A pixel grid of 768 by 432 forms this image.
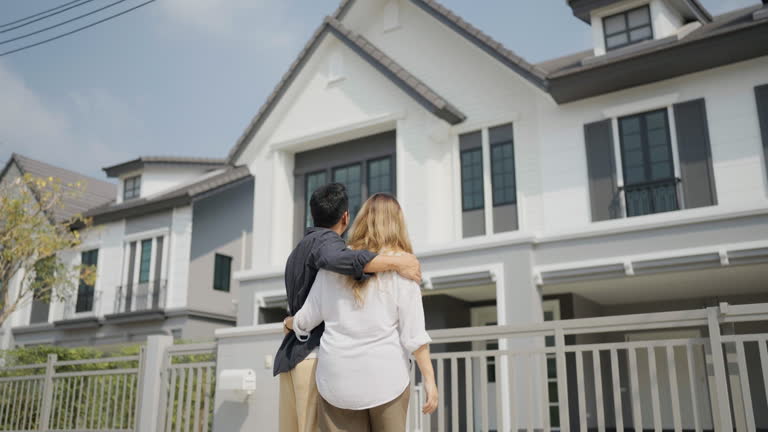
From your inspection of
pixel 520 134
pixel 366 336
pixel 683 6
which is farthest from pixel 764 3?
pixel 366 336

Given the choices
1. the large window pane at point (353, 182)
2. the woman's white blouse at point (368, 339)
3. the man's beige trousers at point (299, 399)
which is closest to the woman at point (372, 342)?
the woman's white blouse at point (368, 339)

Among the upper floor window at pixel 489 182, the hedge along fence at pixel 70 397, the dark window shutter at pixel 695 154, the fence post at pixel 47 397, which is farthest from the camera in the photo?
the upper floor window at pixel 489 182

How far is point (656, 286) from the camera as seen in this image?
509 inches

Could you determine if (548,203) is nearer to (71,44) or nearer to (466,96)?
(466,96)

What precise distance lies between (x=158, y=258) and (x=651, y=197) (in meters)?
14.3

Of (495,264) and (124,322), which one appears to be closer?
(495,264)

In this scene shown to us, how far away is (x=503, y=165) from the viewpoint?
45.2 ft

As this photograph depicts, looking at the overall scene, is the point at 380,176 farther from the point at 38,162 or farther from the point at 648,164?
the point at 38,162

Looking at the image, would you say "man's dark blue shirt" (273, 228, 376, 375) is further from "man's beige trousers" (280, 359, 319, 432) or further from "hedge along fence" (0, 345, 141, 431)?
"hedge along fence" (0, 345, 141, 431)

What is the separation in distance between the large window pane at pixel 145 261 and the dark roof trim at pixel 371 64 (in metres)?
6.01

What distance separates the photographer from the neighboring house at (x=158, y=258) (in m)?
20.2

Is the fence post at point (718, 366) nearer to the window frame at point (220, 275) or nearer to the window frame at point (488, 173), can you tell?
the window frame at point (488, 173)

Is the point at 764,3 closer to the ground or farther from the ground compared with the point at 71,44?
closer to the ground

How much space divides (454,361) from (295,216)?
11.0m
